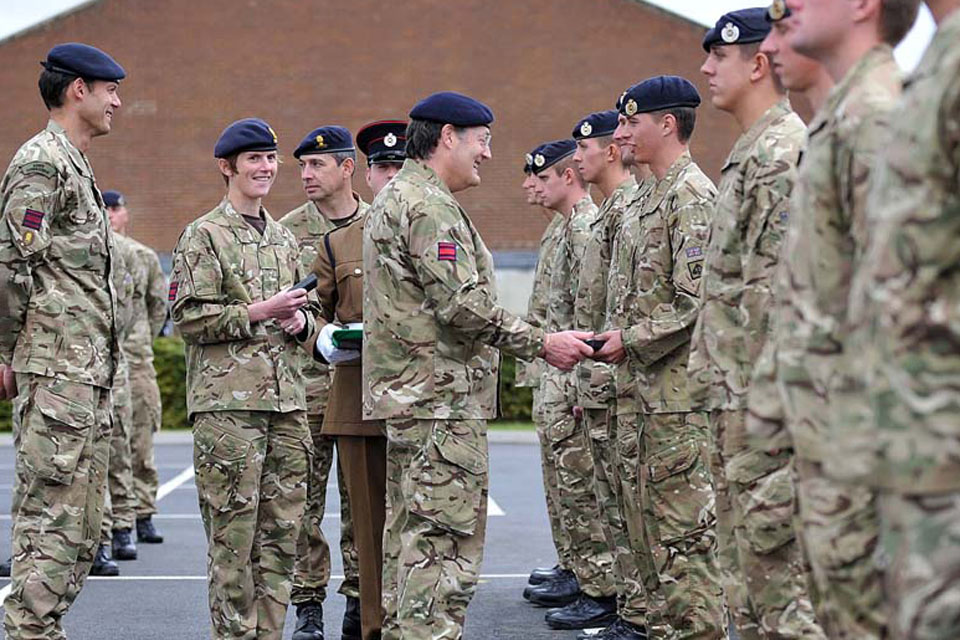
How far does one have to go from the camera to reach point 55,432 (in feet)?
17.9

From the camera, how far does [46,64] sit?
5.89 meters

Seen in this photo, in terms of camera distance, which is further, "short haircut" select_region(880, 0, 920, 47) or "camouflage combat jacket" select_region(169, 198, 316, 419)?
"camouflage combat jacket" select_region(169, 198, 316, 419)

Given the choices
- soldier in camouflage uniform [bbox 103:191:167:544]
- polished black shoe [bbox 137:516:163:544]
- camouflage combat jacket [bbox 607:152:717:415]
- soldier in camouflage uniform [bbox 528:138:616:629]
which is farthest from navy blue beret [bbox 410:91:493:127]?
polished black shoe [bbox 137:516:163:544]

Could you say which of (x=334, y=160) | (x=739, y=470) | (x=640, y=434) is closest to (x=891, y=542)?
(x=739, y=470)

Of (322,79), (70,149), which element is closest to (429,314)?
(70,149)

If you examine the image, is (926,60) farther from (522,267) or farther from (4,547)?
(522,267)

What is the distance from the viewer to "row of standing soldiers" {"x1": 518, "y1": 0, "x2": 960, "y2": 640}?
7.07ft

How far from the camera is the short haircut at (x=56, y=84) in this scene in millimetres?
5836

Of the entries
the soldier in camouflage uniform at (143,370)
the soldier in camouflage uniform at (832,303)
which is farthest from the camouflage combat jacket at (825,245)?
the soldier in camouflage uniform at (143,370)

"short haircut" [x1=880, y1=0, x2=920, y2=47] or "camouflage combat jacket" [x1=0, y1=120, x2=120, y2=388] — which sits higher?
"short haircut" [x1=880, y1=0, x2=920, y2=47]

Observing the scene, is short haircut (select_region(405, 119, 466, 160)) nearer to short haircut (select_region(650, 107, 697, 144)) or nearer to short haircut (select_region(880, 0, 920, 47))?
short haircut (select_region(650, 107, 697, 144))

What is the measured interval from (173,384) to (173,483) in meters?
7.13

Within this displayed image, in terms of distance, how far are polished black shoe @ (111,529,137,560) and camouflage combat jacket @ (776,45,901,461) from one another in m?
7.45

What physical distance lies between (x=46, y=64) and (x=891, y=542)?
4.67m
